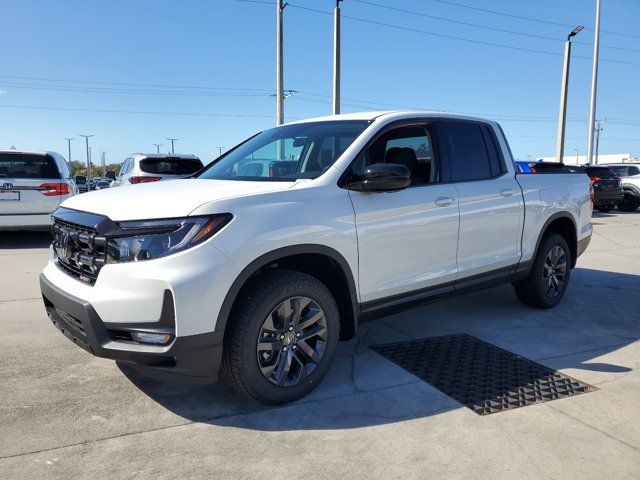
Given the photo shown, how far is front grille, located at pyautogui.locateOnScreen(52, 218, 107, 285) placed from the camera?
296cm

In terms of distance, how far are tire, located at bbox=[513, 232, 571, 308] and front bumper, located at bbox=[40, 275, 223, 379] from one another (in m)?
3.58

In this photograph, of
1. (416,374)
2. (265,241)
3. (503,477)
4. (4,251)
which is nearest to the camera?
(503,477)

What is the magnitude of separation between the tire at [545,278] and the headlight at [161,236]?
3611 millimetres

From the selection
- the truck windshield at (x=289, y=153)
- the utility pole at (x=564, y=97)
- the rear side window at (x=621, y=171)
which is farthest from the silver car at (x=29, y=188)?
the utility pole at (x=564, y=97)

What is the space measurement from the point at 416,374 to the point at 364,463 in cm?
121

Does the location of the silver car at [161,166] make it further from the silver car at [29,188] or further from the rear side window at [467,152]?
the rear side window at [467,152]

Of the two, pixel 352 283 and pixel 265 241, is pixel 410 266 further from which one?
pixel 265 241

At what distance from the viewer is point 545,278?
539 centimetres

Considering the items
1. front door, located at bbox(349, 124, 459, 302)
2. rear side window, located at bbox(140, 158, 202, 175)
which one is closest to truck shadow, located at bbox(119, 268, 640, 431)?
front door, located at bbox(349, 124, 459, 302)

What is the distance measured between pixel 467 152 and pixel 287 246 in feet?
7.11

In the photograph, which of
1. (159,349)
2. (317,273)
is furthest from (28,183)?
(159,349)

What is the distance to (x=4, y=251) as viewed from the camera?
8891mm

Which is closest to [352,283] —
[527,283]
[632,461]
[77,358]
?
[632,461]

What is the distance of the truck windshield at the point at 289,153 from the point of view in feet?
12.2
